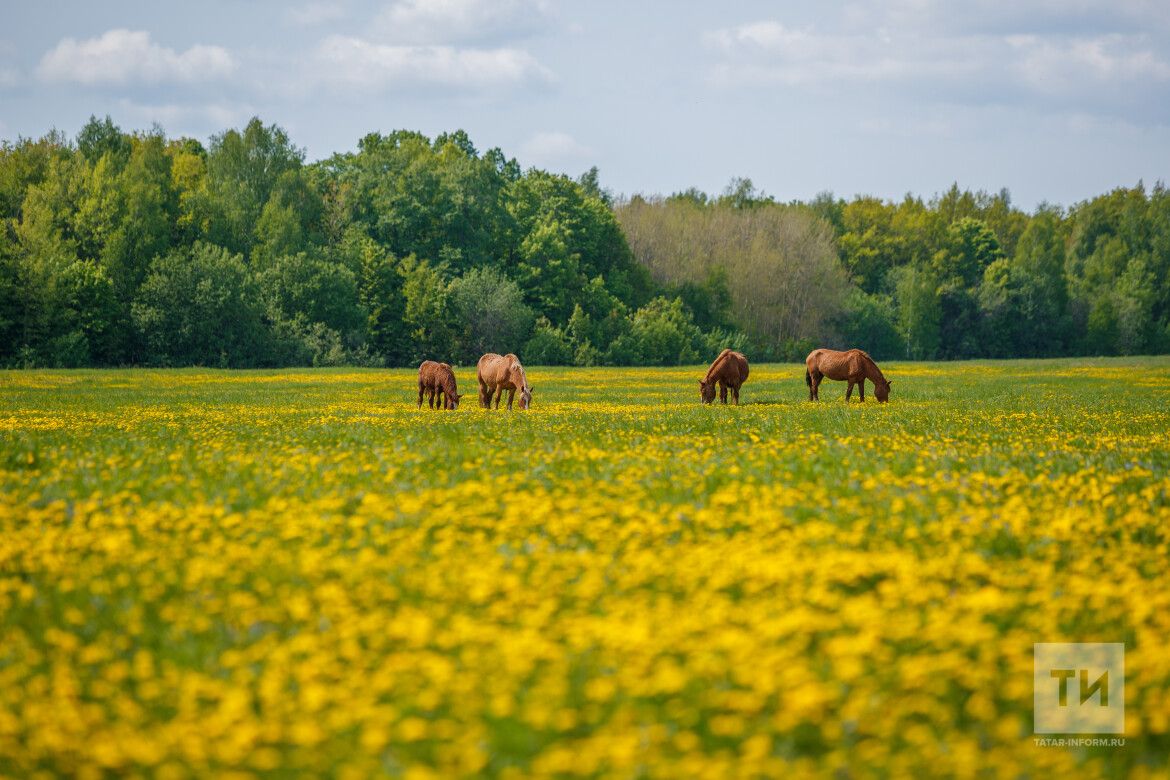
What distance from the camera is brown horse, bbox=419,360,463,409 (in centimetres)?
3303

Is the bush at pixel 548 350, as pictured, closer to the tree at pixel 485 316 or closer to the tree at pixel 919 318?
the tree at pixel 485 316

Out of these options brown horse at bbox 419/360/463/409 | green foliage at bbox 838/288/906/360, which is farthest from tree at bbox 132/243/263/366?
green foliage at bbox 838/288/906/360

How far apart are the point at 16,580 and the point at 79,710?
3151 millimetres

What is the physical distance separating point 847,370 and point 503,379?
1168cm

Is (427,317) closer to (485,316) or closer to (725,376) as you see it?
(485,316)

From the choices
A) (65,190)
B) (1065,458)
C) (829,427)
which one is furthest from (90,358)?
(1065,458)

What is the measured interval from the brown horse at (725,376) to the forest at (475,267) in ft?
156

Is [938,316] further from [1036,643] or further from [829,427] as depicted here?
[1036,643]

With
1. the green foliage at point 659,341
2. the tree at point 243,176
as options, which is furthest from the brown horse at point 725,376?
the tree at point 243,176

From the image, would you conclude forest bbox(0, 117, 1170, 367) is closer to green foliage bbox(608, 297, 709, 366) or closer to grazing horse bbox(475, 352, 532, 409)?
green foliage bbox(608, 297, 709, 366)

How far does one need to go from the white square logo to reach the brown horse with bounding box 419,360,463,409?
26.9 metres

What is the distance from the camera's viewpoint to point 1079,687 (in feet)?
20.2

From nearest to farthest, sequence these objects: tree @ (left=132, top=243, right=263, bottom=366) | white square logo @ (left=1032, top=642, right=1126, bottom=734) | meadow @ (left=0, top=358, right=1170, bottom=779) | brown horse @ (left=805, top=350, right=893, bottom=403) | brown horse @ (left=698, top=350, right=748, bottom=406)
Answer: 1. meadow @ (left=0, top=358, right=1170, bottom=779)
2. white square logo @ (left=1032, top=642, right=1126, bottom=734)
3. brown horse @ (left=698, top=350, right=748, bottom=406)
4. brown horse @ (left=805, top=350, right=893, bottom=403)
5. tree @ (left=132, top=243, right=263, bottom=366)

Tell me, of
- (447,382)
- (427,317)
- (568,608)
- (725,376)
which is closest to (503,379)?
(447,382)
